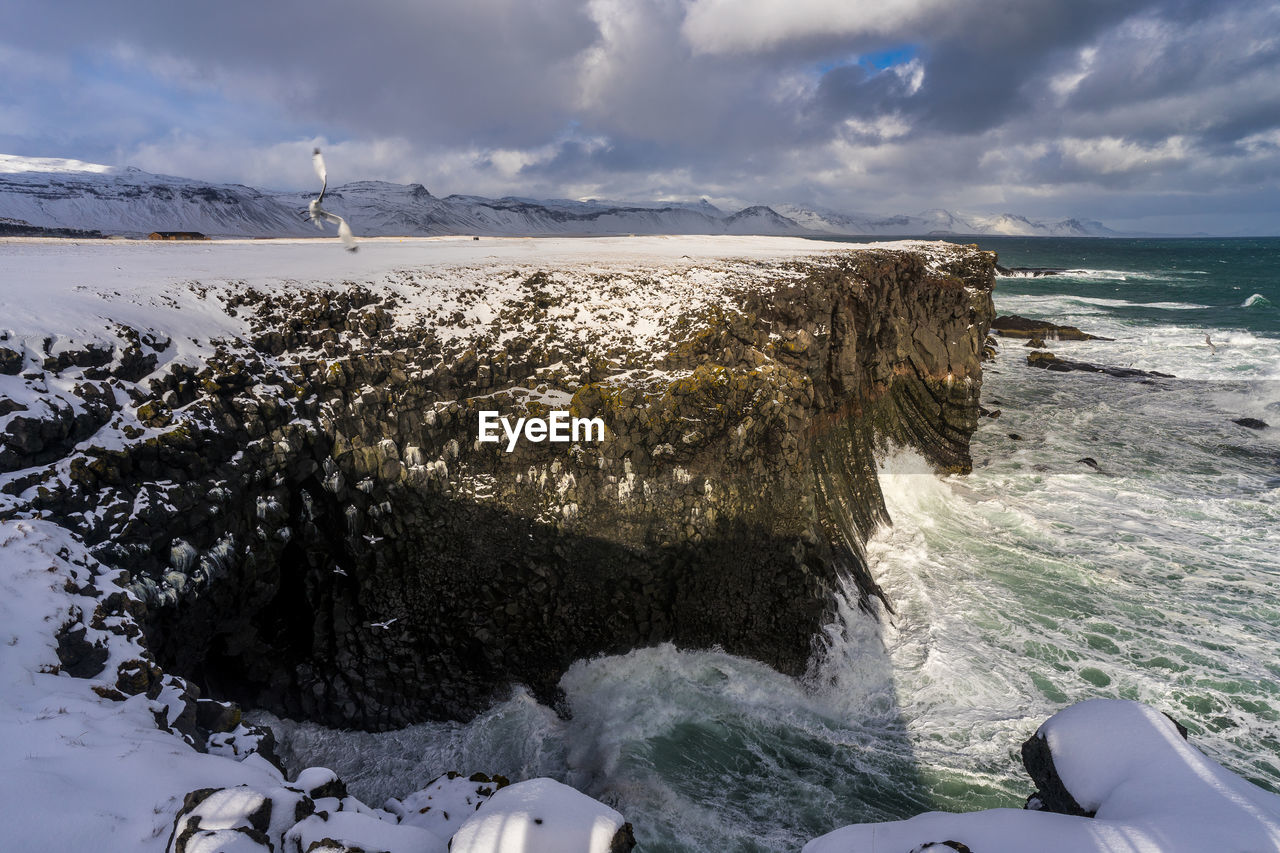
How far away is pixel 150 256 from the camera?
610 inches

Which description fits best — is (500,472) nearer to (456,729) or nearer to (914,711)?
(456,729)

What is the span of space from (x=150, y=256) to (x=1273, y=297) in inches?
3402

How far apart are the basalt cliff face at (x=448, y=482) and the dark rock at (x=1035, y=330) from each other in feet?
117

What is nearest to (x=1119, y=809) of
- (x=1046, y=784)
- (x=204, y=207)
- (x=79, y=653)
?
(x=1046, y=784)

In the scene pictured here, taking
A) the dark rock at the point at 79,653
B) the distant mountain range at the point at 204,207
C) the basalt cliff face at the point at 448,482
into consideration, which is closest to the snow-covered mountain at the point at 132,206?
the distant mountain range at the point at 204,207

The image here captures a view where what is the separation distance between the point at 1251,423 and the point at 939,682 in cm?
2425

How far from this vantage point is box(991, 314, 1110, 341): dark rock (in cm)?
4025

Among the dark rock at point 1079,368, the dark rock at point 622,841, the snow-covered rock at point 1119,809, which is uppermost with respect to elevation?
the dark rock at point 1079,368

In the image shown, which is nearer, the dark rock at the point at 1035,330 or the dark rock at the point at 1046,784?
the dark rock at the point at 1046,784

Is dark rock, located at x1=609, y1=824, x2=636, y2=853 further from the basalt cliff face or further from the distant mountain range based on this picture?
the distant mountain range

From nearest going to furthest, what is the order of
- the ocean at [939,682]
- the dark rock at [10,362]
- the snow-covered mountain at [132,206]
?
the dark rock at [10,362], the ocean at [939,682], the snow-covered mountain at [132,206]

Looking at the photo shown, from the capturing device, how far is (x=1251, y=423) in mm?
24484

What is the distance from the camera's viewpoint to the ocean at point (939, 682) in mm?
9836

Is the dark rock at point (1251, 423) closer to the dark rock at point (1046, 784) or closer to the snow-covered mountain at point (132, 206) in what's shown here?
the dark rock at point (1046, 784)
